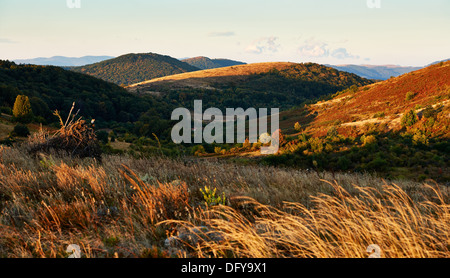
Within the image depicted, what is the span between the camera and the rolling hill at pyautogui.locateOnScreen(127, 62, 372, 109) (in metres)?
98.6

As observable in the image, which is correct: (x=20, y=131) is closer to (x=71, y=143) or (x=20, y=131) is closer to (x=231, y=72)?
(x=71, y=143)

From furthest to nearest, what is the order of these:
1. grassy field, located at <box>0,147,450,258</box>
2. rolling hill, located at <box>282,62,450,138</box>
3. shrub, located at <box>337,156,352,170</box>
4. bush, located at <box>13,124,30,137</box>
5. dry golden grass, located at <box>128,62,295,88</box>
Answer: dry golden grass, located at <box>128,62,295,88</box>, rolling hill, located at <box>282,62,450,138</box>, shrub, located at <box>337,156,352,170</box>, bush, located at <box>13,124,30,137</box>, grassy field, located at <box>0,147,450,258</box>

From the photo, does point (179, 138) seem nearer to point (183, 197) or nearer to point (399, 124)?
point (399, 124)

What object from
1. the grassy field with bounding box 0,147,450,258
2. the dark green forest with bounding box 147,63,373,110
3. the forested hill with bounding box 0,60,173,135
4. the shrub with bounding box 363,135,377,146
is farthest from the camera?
the dark green forest with bounding box 147,63,373,110

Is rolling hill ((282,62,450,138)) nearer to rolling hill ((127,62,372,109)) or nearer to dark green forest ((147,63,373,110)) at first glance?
dark green forest ((147,63,373,110))

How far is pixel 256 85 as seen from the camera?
4806 inches

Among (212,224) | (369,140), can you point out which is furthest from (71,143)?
(369,140)

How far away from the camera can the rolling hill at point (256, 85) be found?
9862 cm

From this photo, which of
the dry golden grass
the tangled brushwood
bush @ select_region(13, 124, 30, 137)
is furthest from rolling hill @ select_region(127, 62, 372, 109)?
the tangled brushwood

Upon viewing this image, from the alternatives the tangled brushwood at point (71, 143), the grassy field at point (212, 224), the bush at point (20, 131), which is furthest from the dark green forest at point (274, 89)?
the grassy field at point (212, 224)

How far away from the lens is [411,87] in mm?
42062

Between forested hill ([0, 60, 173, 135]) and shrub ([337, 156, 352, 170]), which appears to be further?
forested hill ([0, 60, 173, 135])

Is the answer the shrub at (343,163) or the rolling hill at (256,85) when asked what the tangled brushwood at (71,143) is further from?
the rolling hill at (256,85)

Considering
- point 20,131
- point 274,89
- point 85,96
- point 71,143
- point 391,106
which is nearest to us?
point 71,143
